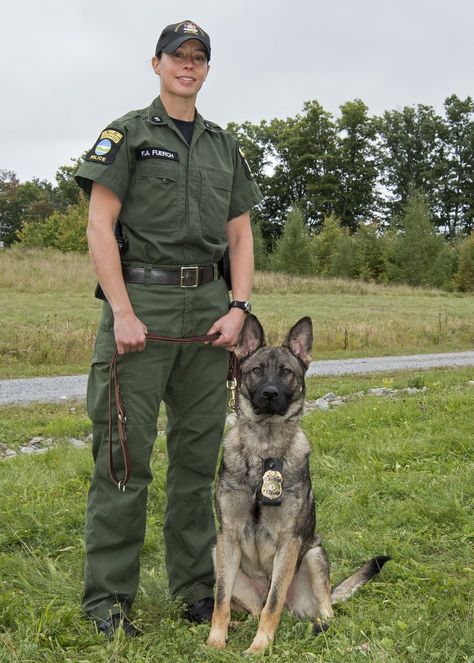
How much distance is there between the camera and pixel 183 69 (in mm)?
3266

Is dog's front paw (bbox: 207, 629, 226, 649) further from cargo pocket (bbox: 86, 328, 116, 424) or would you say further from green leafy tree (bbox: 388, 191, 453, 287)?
green leafy tree (bbox: 388, 191, 453, 287)

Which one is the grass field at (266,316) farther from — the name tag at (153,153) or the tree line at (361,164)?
the tree line at (361,164)

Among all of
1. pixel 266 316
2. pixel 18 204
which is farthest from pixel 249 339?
pixel 18 204

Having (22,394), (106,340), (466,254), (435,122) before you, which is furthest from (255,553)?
(435,122)

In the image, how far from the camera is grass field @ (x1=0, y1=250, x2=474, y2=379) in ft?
41.8

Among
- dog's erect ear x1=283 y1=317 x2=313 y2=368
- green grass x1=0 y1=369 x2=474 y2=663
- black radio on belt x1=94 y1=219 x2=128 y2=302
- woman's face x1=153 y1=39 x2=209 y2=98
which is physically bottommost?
green grass x1=0 y1=369 x2=474 y2=663

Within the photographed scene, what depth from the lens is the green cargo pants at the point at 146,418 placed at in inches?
127

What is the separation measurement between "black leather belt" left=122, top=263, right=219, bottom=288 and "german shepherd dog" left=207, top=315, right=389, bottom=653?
38 cm

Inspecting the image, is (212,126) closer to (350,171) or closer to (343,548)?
(343,548)

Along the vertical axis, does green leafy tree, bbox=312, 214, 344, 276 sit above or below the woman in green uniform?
above

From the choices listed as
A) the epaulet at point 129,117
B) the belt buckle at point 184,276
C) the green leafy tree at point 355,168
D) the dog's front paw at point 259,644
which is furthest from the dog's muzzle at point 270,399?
the green leafy tree at point 355,168

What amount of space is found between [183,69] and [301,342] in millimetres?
1510

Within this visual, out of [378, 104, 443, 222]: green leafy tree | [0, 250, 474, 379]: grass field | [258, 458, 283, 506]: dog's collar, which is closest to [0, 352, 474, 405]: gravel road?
[0, 250, 474, 379]: grass field

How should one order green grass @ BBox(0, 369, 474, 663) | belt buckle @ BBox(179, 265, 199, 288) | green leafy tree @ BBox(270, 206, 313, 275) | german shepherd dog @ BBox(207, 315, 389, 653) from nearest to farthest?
green grass @ BBox(0, 369, 474, 663), german shepherd dog @ BBox(207, 315, 389, 653), belt buckle @ BBox(179, 265, 199, 288), green leafy tree @ BBox(270, 206, 313, 275)
